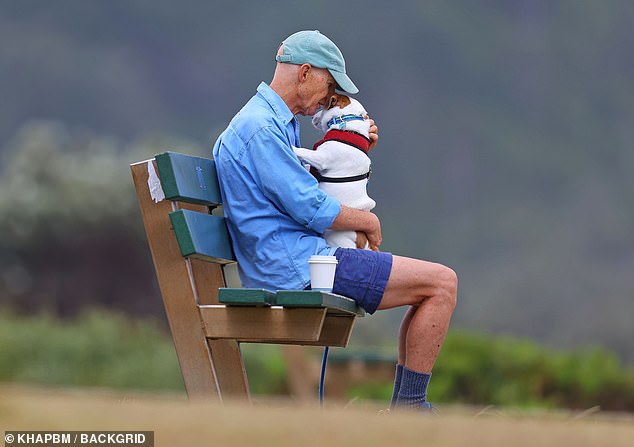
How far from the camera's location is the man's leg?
12.6ft

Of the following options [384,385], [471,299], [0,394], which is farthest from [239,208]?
[471,299]

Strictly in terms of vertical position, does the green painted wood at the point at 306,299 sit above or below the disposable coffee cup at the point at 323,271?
below

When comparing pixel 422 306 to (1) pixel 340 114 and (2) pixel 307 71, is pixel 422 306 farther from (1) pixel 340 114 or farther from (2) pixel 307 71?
(2) pixel 307 71

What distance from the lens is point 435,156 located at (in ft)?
67.6

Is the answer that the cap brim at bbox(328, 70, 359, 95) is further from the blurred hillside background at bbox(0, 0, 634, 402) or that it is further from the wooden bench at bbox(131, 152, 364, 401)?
the blurred hillside background at bbox(0, 0, 634, 402)

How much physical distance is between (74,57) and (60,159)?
7.34 meters

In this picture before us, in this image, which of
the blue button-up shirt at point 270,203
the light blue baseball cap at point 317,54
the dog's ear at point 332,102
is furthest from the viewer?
the dog's ear at point 332,102

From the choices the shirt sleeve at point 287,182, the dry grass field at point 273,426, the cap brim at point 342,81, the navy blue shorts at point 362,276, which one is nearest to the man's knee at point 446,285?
the navy blue shorts at point 362,276

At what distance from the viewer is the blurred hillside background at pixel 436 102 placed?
18.4 meters

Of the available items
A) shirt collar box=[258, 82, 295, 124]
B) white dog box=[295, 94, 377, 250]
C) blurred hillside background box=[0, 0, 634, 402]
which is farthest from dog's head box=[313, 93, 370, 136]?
blurred hillside background box=[0, 0, 634, 402]

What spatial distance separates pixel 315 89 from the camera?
409 cm

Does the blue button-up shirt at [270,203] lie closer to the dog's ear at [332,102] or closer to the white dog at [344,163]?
the white dog at [344,163]

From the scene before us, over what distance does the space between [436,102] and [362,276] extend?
57.9ft

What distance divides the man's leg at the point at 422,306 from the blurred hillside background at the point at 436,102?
11896 mm
